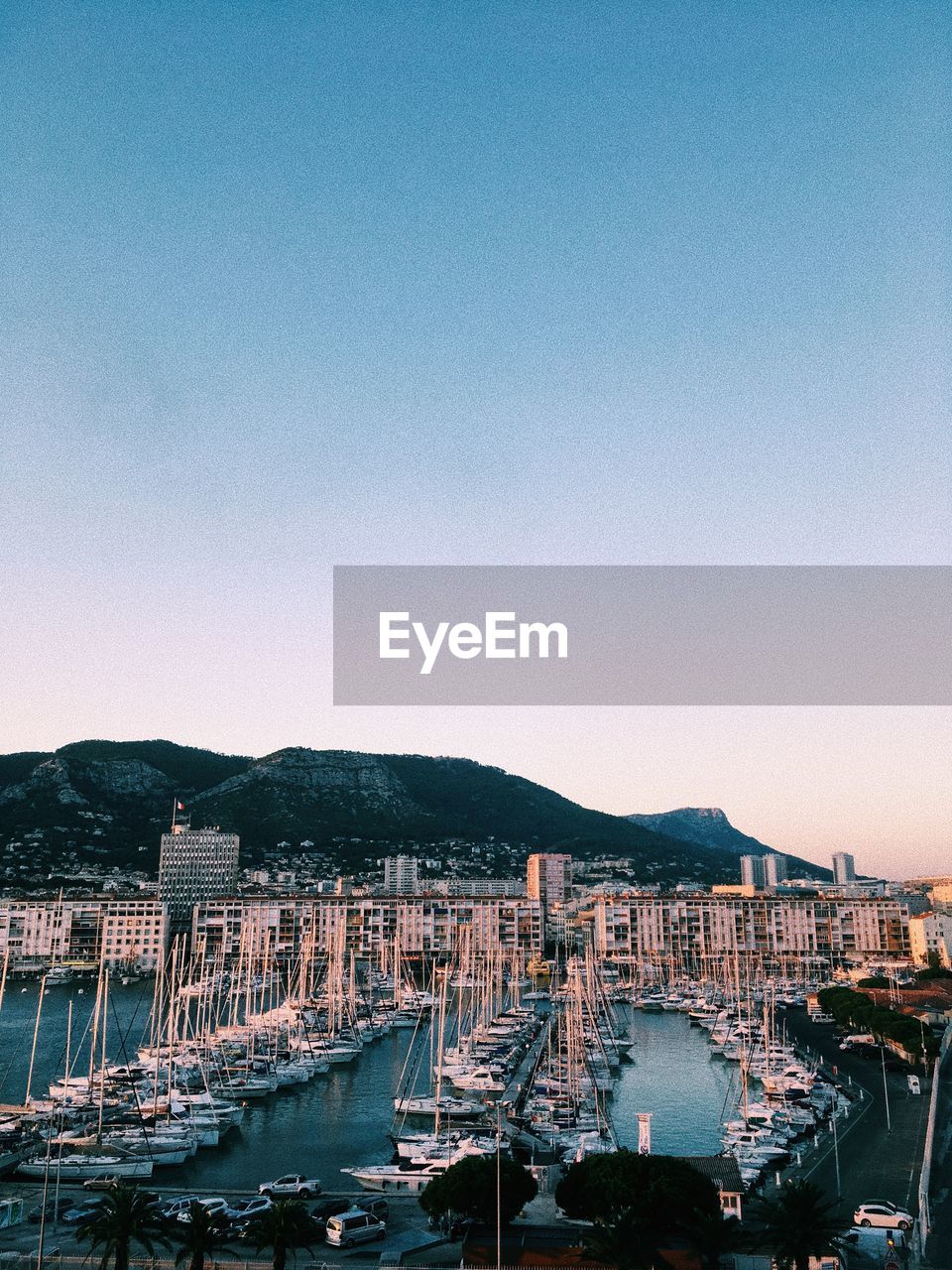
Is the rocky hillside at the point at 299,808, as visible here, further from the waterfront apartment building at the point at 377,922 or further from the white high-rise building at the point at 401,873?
the waterfront apartment building at the point at 377,922

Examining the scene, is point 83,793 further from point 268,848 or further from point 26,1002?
point 26,1002

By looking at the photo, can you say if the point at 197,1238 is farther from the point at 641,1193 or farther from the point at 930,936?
the point at 930,936

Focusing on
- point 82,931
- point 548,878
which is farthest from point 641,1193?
point 548,878

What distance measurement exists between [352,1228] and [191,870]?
70.8 m

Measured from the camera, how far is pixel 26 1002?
53.9 meters

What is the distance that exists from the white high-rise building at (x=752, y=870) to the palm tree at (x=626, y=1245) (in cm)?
13679

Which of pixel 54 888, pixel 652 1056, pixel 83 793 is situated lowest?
pixel 652 1056

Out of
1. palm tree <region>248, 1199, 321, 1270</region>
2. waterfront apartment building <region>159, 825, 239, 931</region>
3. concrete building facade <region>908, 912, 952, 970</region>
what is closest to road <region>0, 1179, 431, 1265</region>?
palm tree <region>248, 1199, 321, 1270</region>

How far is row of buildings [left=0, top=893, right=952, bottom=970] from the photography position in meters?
72.2

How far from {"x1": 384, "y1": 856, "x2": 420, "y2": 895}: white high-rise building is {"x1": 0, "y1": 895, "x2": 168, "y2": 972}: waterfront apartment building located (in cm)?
3345

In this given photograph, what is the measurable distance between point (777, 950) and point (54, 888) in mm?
58716

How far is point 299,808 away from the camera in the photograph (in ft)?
405

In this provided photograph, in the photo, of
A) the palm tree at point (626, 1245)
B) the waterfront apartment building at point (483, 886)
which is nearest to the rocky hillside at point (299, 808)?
the waterfront apartment building at point (483, 886)

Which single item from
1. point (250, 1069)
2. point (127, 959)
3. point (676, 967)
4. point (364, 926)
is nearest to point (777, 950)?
point (676, 967)
